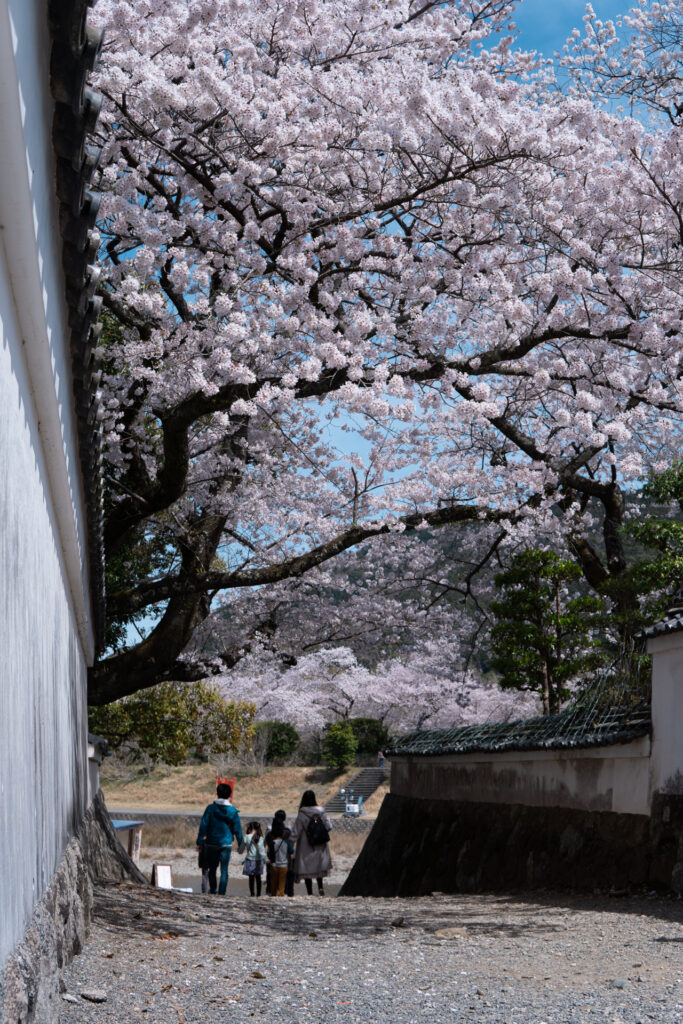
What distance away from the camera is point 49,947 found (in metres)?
4.18

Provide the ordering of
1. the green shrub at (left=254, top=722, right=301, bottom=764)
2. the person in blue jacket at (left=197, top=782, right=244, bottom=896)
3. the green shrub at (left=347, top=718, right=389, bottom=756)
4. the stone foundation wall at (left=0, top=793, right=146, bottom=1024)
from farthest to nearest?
the green shrub at (left=254, top=722, right=301, bottom=764), the green shrub at (left=347, top=718, right=389, bottom=756), the person in blue jacket at (left=197, top=782, right=244, bottom=896), the stone foundation wall at (left=0, top=793, right=146, bottom=1024)

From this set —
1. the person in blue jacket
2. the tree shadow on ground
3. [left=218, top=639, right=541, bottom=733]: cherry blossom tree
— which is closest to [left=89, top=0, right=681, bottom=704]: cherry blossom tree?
the person in blue jacket

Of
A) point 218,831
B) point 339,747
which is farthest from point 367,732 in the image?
point 218,831

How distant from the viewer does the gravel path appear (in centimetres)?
500

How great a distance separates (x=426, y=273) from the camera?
10805mm

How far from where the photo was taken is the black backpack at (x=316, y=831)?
1284cm

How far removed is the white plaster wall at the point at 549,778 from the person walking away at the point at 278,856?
8.18ft

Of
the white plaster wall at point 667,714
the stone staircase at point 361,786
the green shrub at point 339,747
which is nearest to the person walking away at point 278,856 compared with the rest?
the white plaster wall at point 667,714

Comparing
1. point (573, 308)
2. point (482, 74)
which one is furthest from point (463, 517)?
point (482, 74)

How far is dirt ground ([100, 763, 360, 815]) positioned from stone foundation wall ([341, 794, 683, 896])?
2093 cm

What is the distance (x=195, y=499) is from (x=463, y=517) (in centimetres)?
347

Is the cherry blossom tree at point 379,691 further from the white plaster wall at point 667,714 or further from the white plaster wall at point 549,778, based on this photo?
the white plaster wall at point 667,714

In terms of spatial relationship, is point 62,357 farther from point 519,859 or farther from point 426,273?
point 519,859

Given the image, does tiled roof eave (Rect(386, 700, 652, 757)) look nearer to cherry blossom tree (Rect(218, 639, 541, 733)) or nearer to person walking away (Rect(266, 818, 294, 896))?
person walking away (Rect(266, 818, 294, 896))
